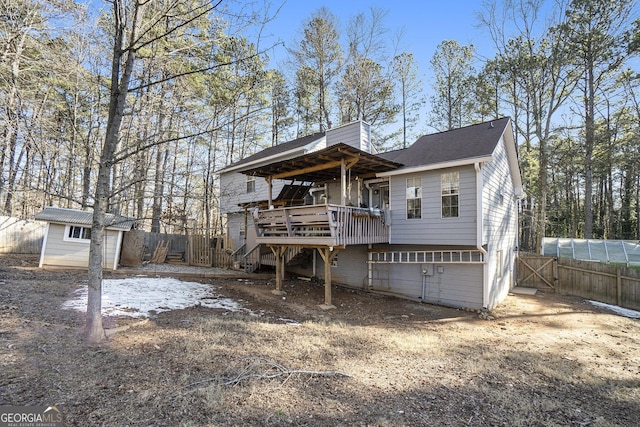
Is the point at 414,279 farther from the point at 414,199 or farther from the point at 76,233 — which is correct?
the point at 76,233

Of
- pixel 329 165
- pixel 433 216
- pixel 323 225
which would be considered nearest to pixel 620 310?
pixel 433 216

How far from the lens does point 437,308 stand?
9.47 m

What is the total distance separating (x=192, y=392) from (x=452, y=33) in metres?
23.6

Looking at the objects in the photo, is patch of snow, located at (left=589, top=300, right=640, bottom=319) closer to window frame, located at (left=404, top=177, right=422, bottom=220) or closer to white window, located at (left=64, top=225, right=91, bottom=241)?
window frame, located at (left=404, top=177, right=422, bottom=220)

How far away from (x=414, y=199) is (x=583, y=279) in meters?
8.05

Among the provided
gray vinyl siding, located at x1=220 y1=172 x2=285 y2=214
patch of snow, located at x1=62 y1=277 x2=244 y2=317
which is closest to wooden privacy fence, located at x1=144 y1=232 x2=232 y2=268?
gray vinyl siding, located at x1=220 y1=172 x2=285 y2=214

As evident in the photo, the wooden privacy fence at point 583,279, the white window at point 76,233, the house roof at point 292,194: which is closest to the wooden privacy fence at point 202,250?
the white window at point 76,233

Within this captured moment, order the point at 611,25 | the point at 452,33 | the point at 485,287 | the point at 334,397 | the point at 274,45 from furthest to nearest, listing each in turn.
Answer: the point at 452,33 < the point at 611,25 < the point at 485,287 < the point at 274,45 < the point at 334,397

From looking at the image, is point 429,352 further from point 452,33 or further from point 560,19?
point 452,33

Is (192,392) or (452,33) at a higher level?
(452,33)

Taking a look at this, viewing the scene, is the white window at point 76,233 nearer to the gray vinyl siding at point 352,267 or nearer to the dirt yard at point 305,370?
the dirt yard at point 305,370

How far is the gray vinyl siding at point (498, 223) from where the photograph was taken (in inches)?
375

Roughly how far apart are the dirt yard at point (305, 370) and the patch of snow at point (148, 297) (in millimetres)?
437

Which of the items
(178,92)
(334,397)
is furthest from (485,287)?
(178,92)
